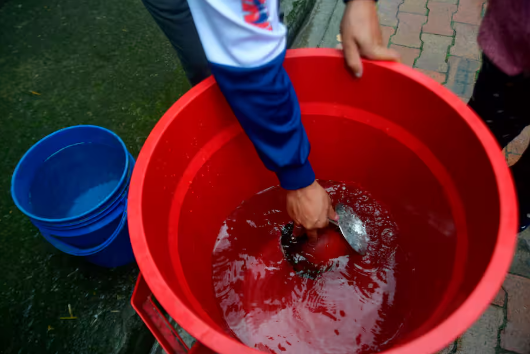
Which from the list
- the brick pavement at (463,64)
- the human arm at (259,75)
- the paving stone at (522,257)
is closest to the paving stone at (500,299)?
the brick pavement at (463,64)

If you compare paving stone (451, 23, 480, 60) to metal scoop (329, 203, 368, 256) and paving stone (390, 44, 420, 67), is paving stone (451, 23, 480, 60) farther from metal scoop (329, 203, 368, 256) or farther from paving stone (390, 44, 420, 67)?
metal scoop (329, 203, 368, 256)

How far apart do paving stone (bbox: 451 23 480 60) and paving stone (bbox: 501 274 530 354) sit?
1.28 meters

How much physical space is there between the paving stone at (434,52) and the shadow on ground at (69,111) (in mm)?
1379

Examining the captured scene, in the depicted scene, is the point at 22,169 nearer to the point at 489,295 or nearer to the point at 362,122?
the point at 362,122

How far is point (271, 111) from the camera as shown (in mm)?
803

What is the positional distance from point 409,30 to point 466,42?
0.33 metres

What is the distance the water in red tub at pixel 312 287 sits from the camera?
115cm

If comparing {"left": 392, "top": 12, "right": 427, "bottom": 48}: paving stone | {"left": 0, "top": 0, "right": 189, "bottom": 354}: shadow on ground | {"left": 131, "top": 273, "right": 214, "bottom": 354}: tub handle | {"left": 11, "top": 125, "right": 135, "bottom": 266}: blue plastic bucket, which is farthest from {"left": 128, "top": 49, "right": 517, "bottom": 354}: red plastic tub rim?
{"left": 392, "top": 12, "right": 427, "bottom": 48}: paving stone

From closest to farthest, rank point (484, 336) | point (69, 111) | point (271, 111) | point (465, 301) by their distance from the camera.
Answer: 1. point (465, 301)
2. point (271, 111)
3. point (484, 336)
4. point (69, 111)

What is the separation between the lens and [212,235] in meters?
1.32

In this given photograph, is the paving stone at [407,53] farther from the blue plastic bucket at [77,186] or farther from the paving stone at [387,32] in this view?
the blue plastic bucket at [77,186]

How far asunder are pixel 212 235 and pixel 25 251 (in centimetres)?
79

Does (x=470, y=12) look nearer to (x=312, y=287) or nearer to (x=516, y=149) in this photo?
(x=516, y=149)

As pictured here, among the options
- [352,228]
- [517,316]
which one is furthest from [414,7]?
[517,316]
